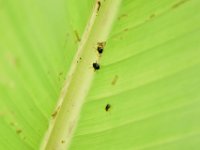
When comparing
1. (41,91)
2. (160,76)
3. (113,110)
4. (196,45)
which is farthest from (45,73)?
(196,45)

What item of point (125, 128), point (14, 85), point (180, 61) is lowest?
point (125, 128)

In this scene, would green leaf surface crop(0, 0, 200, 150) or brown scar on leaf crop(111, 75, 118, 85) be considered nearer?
green leaf surface crop(0, 0, 200, 150)

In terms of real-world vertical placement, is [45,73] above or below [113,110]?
above

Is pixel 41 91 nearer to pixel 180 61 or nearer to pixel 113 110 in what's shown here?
pixel 113 110

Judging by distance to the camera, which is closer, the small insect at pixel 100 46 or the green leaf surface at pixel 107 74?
the green leaf surface at pixel 107 74

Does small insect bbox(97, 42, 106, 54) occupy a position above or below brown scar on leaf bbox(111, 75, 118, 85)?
above

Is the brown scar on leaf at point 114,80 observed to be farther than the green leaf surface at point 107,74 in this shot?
Yes

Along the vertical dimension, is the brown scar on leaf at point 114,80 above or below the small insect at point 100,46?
below

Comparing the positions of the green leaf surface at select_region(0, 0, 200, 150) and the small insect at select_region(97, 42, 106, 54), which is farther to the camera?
the small insect at select_region(97, 42, 106, 54)
